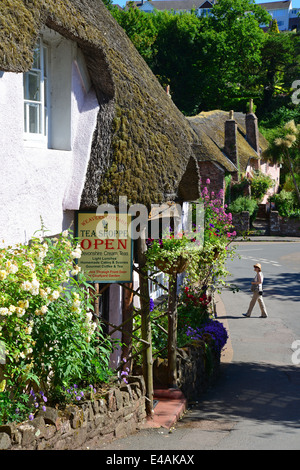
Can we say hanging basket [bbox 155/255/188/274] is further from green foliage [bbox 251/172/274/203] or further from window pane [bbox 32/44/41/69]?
green foliage [bbox 251/172/274/203]

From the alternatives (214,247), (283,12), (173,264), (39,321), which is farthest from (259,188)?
(283,12)

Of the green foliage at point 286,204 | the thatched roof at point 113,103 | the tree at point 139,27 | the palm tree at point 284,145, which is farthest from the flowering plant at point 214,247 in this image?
the tree at point 139,27

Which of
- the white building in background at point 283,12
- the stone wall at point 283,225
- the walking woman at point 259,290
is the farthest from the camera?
the white building in background at point 283,12

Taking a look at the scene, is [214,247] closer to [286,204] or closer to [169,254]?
[169,254]

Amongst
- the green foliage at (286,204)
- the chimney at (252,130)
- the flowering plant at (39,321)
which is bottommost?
the flowering plant at (39,321)

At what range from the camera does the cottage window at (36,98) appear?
645 centimetres

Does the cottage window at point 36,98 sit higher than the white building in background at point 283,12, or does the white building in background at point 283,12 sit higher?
the white building in background at point 283,12

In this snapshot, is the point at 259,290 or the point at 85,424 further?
the point at 259,290

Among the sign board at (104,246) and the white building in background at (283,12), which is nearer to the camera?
the sign board at (104,246)

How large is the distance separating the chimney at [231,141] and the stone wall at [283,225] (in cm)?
501

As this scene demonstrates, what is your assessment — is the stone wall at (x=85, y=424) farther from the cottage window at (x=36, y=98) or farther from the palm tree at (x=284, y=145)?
the palm tree at (x=284, y=145)

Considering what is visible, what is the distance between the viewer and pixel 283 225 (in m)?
37.9

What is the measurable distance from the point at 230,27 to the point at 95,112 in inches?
2088

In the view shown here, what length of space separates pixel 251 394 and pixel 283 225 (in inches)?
1132
